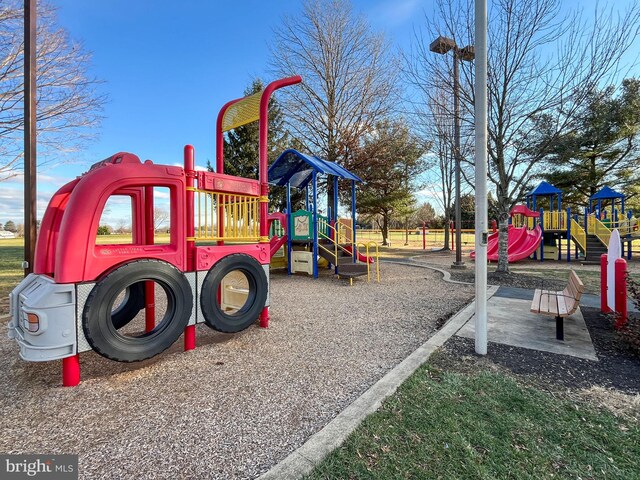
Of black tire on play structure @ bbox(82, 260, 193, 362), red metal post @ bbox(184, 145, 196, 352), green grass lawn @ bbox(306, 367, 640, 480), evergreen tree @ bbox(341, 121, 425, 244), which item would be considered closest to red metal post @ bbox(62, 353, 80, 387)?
black tire on play structure @ bbox(82, 260, 193, 362)

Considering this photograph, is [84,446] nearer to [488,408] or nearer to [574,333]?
[488,408]

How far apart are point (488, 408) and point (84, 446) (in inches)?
114

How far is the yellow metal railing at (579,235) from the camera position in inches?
548

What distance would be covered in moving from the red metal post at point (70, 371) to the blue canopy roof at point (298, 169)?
7.26 m

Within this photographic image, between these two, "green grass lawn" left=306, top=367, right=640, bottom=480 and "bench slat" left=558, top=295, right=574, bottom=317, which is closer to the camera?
"green grass lawn" left=306, top=367, right=640, bottom=480

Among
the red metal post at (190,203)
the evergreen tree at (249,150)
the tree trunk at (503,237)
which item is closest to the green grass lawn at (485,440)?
the red metal post at (190,203)

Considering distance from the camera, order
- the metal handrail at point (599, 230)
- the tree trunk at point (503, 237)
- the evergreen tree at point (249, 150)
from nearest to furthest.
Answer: the tree trunk at point (503, 237), the metal handrail at point (599, 230), the evergreen tree at point (249, 150)

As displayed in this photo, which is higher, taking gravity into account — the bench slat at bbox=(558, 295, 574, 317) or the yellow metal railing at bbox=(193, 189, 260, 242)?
the yellow metal railing at bbox=(193, 189, 260, 242)

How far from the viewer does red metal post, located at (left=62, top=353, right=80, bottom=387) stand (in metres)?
2.88

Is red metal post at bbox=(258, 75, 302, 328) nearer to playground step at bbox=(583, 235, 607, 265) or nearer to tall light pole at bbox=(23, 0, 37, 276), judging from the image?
tall light pole at bbox=(23, 0, 37, 276)

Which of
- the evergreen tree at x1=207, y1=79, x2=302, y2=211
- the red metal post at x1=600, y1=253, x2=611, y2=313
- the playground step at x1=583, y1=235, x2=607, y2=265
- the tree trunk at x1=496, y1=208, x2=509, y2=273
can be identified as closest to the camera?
the red metal post at x1=600, y1=253, x2=611, y2=313

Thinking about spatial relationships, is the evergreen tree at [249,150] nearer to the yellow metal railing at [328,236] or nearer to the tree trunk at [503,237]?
the yellow metal railing at [328,236]

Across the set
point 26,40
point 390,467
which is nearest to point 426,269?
point 390,467

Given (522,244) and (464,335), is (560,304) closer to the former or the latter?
(464,335)
